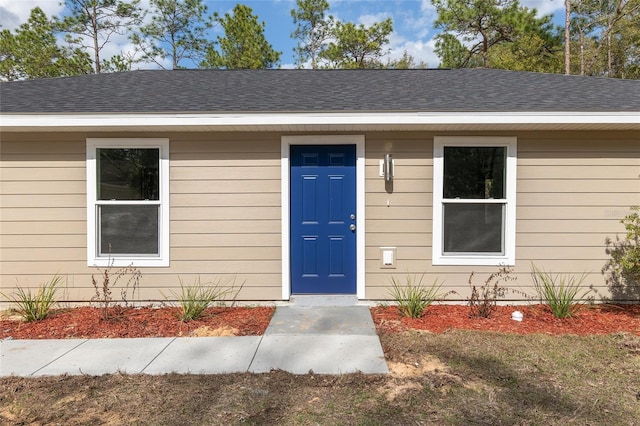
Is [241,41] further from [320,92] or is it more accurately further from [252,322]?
[252,322]

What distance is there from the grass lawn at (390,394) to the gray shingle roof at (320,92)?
281cm

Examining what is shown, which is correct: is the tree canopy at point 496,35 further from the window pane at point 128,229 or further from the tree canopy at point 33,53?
the tree canopy at point 33,53

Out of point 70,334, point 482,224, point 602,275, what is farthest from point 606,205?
point 70,334

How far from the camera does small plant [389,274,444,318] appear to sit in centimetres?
452

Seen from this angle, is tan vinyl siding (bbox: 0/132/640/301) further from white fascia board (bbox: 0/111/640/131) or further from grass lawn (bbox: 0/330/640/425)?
grass lawn (bbox: 0/330/640/425)

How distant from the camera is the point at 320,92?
5371 millimetres

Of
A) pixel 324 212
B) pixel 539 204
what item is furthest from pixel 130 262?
pixel 539 204

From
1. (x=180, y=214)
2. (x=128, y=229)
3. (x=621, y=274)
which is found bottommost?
(x=621, y=274)

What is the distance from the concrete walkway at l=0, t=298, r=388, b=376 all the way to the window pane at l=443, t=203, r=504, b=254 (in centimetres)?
172

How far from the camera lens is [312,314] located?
459 centimetres

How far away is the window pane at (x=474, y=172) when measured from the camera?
492 centimetres

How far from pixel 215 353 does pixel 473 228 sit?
3512mm

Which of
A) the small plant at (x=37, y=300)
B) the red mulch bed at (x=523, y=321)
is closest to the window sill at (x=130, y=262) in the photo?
the small plant at (x=37, y=300)

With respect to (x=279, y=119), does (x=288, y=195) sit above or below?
below
